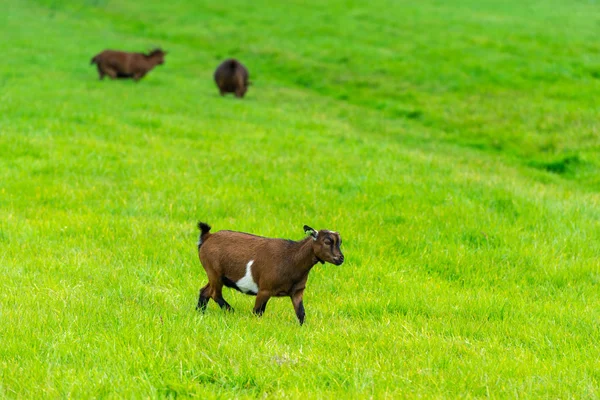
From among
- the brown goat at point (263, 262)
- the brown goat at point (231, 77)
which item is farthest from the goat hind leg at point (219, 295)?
the brown goat at point (231, 77)

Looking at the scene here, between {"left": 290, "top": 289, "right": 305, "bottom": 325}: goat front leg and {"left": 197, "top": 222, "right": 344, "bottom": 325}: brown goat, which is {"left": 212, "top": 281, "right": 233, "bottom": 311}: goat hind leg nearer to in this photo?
{"left": 197, "top": 222, "right": 344, "bottom": 325}: brown goat

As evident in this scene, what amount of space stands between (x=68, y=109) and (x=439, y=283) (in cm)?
1243

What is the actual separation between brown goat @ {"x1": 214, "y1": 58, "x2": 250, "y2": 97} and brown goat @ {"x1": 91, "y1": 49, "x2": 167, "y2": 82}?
3.17 meters

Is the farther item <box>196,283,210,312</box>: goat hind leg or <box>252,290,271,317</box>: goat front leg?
<box>196,283,210,312</box>: goat hind leg

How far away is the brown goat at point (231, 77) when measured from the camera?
22641 mm

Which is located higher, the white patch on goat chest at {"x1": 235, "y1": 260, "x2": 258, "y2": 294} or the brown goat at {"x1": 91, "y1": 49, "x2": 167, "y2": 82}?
the brown goat at {"x1": 91, "y1": 49, "x2": 167, "y2": 82}

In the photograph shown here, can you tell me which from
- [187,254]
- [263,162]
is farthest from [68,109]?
[187,254]

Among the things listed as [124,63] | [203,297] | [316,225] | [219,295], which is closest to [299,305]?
[219,295]

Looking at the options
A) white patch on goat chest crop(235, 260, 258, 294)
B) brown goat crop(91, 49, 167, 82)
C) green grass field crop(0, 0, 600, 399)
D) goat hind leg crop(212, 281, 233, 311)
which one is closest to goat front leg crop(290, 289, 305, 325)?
green grass field crop(0, 0, 600, 399)

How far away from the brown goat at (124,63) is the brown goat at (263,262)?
1843 cm

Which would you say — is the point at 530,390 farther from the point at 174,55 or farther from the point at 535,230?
the point at 174,55

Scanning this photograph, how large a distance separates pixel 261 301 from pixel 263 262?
1.22 ft

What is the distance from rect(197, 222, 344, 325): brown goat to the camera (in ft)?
21.2

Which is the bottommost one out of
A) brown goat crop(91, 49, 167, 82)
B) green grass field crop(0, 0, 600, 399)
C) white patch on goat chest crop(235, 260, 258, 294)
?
green grass field crop(0, 0, 600, 399)
